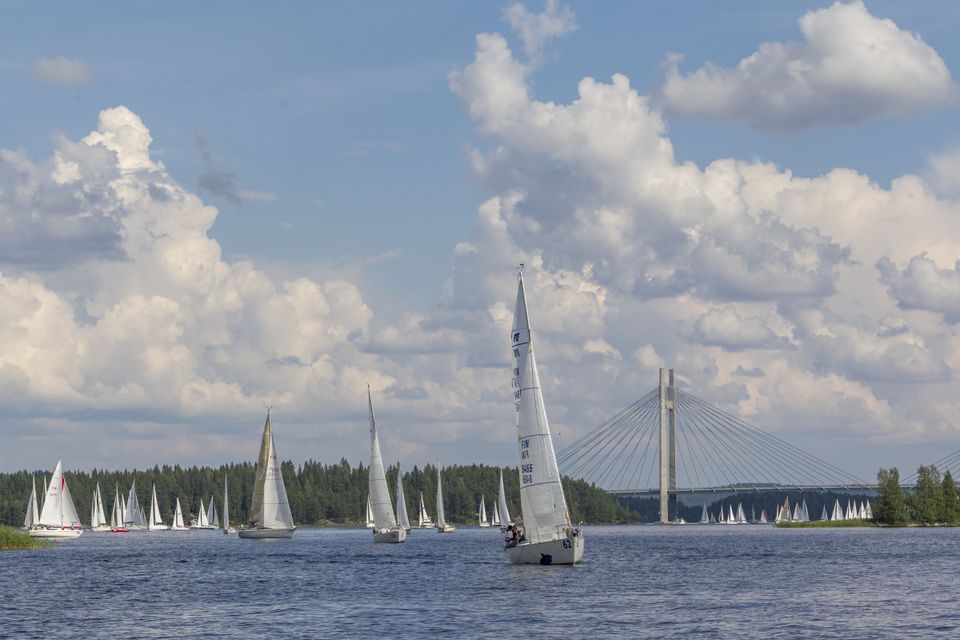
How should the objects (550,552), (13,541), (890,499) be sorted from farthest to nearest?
(890,499)
(13,541)
(550,552)

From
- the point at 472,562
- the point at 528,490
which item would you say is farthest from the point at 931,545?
the point at 528,490

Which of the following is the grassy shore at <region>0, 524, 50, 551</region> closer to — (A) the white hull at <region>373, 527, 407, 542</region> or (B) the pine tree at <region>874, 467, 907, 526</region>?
(A) the white hull at <region>373, 527, 407, 542</region>

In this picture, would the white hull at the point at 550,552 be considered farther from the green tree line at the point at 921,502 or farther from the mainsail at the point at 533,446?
the green tree line at the point at 921,502

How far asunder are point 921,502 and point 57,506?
381 feet

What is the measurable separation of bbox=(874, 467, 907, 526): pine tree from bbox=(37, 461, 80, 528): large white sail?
10665 cm

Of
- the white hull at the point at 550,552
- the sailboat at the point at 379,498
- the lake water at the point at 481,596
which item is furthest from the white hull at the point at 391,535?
the white hull at the point at 550,552

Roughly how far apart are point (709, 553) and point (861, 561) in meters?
21.3

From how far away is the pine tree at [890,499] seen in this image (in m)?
182

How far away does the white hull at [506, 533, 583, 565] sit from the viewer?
76.2 meters

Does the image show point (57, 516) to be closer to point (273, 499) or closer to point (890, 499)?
point (273, 499)

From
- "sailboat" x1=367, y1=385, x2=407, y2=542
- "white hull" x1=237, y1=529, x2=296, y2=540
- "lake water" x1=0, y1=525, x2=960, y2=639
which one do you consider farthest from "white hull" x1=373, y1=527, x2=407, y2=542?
"lake water" x1=0, y1=525, x2=960, y2=639

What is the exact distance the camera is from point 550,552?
254ft

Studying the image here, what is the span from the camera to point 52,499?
14838 cm

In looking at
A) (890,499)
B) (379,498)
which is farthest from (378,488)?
(890,499)
